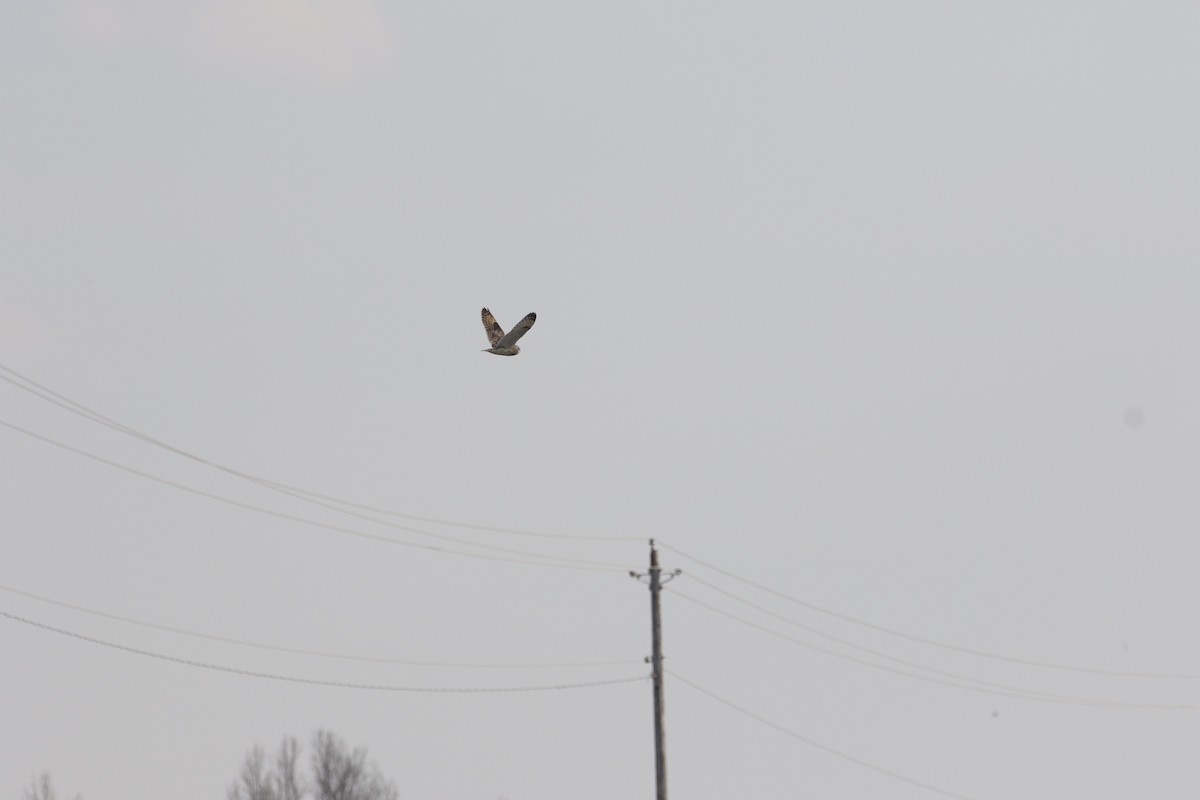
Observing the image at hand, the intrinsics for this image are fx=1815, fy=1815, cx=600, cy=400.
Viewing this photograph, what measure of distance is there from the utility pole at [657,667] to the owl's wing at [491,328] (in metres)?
13.9

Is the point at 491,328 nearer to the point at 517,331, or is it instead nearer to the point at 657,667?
the point at 517,331

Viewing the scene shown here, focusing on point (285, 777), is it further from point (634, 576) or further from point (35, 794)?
point (634, 576)

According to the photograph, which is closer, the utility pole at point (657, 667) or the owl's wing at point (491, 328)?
the owl's wing at point (491, 328)

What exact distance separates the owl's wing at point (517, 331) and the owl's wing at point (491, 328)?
0.23 m

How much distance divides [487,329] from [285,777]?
5795 centimetres

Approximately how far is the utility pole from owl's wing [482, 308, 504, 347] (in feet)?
45.7

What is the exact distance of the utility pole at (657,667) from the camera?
40.1 metres

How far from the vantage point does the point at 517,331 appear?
28203mm

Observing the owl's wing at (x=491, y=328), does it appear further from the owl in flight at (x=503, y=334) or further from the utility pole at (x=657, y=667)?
the utility pole at (x=657, y=667)

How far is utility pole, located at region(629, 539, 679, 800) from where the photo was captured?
40125 millimetres

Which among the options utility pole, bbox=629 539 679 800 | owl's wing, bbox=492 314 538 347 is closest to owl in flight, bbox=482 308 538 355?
owl's wing, bbox=492 314 538 347

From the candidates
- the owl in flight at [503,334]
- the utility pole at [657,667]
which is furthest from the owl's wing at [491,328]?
the utility pole at [657,667]

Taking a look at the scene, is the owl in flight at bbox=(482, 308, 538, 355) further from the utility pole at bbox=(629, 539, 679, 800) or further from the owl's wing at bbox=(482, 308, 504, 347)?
the utility pole at bbox=(629, 539, 679, 800)

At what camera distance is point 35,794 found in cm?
7894
